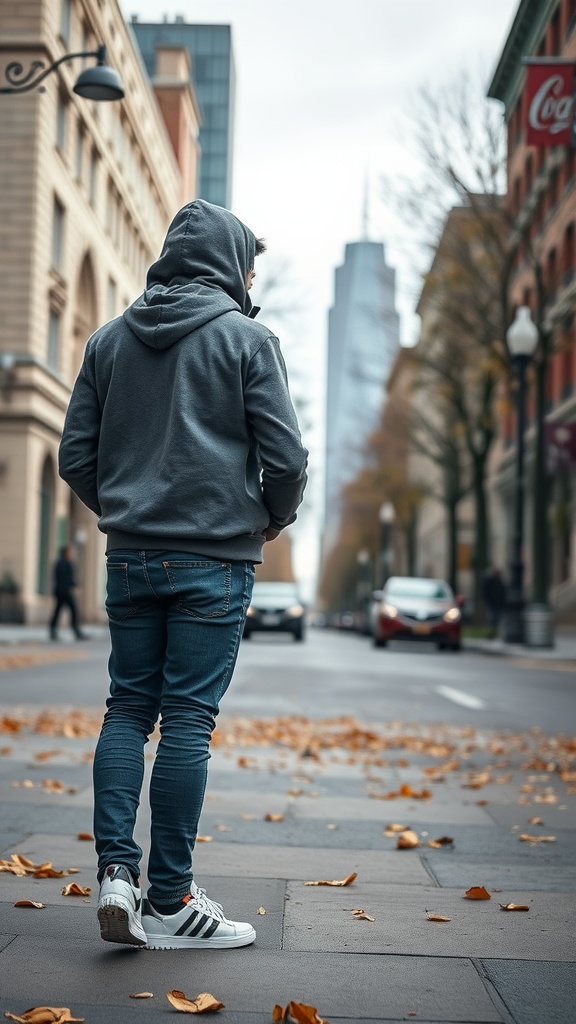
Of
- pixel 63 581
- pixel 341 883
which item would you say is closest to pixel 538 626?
pixel 63 581

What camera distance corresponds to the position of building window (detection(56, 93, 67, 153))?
120ft

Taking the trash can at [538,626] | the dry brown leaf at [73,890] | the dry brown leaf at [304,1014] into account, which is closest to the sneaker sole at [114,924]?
the dry brown leaf at [304,1014]

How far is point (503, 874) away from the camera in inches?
172

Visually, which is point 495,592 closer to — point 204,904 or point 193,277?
point 193,277

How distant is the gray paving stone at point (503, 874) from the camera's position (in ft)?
13.7

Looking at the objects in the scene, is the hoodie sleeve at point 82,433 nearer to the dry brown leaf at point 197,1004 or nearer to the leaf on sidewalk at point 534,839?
the dry brown leaf at point 197,1004

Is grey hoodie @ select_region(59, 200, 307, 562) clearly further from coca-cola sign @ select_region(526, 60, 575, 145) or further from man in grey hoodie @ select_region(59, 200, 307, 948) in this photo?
coca-cola sign @ select_region(526, 60, 575, 145)

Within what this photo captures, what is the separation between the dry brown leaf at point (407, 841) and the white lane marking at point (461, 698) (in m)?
6.43

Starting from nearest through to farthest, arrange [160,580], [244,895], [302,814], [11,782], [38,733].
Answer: [160,580]
[244,895]
[302,814]
[11,782]
[38,733]

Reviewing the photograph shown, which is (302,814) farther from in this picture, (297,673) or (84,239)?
(84,239)

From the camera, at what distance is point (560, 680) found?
1603cm

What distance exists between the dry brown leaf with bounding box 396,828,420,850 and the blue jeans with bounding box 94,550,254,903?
173 cm

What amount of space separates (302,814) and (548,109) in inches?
437

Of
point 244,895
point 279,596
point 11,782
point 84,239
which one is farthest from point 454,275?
point 244,895
